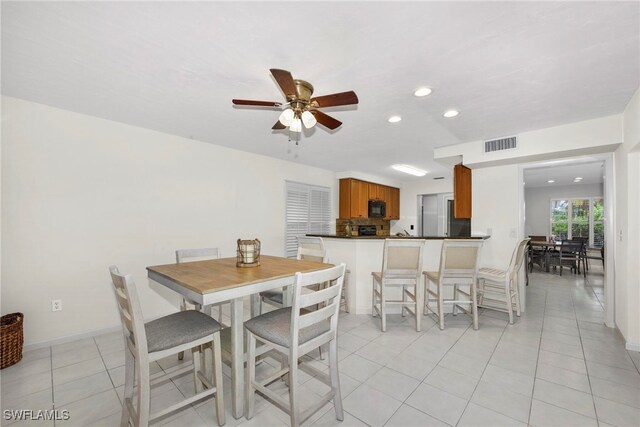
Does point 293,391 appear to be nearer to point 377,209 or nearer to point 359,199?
point 359,199

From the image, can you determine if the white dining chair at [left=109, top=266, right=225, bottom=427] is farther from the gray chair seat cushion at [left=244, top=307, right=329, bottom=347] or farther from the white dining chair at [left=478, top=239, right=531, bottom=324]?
the white dining chair at [left=478, top=239, right=531, bottom=324]

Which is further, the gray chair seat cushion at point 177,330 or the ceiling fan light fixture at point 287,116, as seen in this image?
the ceiling fan light fixture at point 287,116

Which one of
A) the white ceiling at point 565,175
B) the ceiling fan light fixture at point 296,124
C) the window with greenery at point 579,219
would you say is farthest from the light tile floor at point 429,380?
the window with greenery at point 579,219

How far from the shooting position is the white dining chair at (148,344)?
1.41m

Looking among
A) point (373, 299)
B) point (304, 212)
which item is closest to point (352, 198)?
point (304, 212)

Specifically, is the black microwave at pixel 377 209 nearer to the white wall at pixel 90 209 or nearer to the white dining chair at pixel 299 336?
the white wall at pixel 90 209

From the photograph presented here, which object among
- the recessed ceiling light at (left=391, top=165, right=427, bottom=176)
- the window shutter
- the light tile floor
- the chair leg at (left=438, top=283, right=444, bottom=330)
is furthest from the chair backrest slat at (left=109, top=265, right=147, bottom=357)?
the recessed ceiling light at (left=391, top=165, right=427, bottom=176)

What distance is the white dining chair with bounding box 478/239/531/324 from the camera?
10.8 ft

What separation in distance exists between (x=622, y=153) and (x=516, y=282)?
1803 mm

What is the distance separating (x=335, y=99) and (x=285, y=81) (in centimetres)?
39

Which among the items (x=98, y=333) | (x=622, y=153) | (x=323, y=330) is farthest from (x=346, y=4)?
(x=98, y=333)

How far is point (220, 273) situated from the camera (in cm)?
194

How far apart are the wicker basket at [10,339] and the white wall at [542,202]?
11.1 m

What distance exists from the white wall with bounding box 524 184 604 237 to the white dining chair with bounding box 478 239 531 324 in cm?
627
